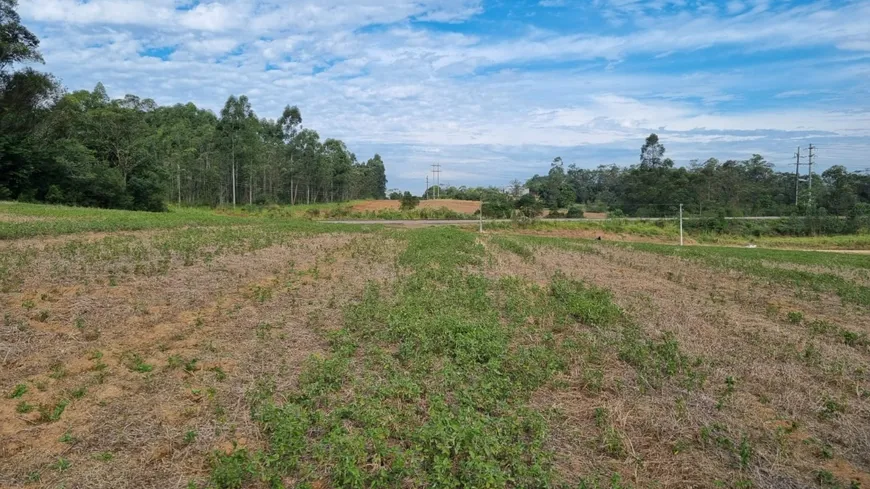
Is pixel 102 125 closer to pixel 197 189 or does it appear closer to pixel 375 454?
pixel 197 189

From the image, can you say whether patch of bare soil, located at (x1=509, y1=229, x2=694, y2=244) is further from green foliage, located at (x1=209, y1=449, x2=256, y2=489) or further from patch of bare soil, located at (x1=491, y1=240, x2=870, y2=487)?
green foliage, located at (x1=209, y1=449, x2=256, y2=489)

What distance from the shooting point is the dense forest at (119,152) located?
33562 mm

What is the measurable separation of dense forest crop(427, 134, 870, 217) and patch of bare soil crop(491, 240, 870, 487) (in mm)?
39744

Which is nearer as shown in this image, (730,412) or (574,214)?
(730,412)

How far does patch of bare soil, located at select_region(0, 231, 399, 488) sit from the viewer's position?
3.97 meters

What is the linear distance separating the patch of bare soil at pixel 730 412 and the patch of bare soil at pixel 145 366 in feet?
10.0

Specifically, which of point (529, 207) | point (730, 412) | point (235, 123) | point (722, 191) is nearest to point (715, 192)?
point (722, 191)

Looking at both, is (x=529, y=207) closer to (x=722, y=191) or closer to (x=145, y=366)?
(x=722, y=191)

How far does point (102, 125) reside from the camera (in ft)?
136

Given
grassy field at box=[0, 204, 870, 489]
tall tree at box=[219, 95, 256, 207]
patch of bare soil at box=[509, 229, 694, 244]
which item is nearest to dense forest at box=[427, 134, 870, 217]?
patch of bare soil at box=[509, 229, 694, 244]

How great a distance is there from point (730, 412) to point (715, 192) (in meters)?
61.8

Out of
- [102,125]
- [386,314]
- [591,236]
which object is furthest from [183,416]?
[102,125]

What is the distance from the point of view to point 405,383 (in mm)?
5160

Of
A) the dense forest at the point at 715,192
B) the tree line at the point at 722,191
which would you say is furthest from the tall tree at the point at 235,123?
the tree line at the point at 722,191
